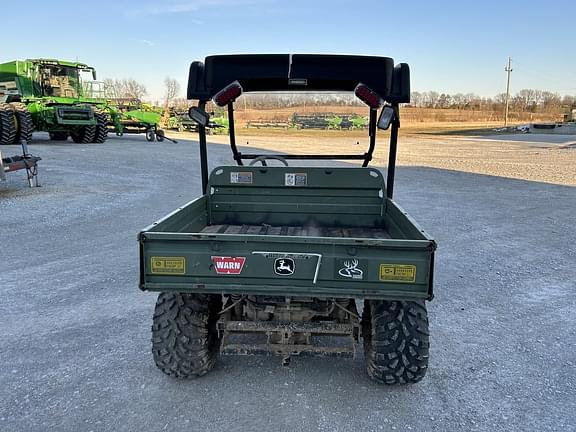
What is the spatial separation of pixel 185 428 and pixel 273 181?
2.13 meters

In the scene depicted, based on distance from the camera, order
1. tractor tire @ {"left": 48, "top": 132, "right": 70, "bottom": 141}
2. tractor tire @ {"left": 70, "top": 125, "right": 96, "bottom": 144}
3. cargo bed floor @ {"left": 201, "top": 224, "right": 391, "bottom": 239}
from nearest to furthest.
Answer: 1. cargo bed floor @ {"left": 201, "top": 224, "right": 391, "bottom": 239}
2. tractor tire @ {"left": 70, "top": 125, "right": 96, "bottom": 144}
3. tractor tire @ {"left": 48, "top": 132, "right": 70, "bottom": 141}

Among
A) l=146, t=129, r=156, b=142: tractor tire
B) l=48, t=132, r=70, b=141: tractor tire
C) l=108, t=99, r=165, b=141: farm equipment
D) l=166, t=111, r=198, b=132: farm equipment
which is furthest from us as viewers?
l=166, t=111, r=198, b=132: farm equipment

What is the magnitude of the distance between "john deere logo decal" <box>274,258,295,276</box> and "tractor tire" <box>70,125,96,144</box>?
18991mm

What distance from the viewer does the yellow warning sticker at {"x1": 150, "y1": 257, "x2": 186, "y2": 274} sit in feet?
8.87

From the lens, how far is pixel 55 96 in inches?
741

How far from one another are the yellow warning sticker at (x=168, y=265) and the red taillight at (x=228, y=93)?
1.52 meters

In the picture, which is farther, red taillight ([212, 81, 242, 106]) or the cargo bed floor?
the cargo bed floor

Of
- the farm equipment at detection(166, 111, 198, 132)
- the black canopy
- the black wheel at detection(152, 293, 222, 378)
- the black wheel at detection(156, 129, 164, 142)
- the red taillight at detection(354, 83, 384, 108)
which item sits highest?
the black canopy

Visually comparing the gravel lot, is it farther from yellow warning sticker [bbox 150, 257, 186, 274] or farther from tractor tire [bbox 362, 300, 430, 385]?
yellow warning sticker [bbox 150, 257, 186, 274]

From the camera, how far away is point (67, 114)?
18.0m

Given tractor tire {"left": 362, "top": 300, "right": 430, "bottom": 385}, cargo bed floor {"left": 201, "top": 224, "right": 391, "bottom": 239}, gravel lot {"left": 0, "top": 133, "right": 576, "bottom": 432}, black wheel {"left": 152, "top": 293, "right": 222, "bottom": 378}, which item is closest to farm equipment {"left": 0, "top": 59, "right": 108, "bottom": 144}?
gravel lot {"left": 0, "top": 133, "right": 576, "bottom": 432}

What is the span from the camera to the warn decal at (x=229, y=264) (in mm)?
2684

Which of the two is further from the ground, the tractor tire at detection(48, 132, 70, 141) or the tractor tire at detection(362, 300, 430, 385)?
the tractor tire at detection(48, 132, 70, 141)

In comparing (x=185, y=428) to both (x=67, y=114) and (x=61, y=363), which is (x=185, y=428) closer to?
(x=61, y=363)
